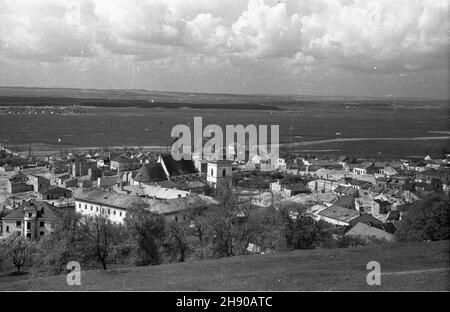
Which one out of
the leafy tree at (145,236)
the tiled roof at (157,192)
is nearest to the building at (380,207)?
the tiled roof at (157,192)

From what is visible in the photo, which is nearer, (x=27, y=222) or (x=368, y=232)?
(x=368, y=232)

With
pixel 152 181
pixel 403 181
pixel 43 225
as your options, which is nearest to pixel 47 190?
pixel 152 181

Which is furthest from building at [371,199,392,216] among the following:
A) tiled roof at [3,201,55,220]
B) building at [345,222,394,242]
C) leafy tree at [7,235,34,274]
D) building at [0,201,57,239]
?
leafy tree at [7,235,34,274]

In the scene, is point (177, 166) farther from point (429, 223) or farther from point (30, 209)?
point (429, 223)

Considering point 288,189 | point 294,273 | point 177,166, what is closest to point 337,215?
point 288,189
